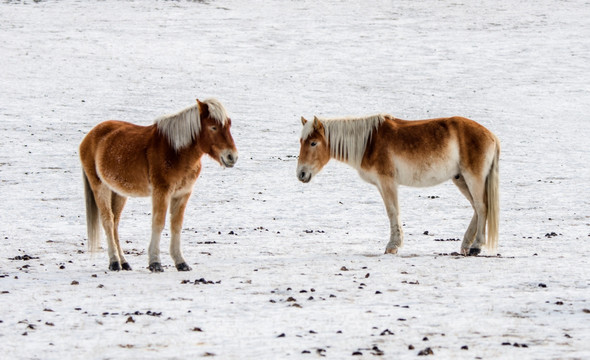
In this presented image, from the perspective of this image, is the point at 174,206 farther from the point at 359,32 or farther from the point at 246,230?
the point at 359,32

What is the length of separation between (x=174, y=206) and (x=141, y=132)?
3.10 ft

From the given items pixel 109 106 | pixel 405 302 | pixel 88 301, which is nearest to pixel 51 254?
pixel 88 301

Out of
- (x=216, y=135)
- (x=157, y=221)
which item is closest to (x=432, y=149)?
(x=216, y=135)

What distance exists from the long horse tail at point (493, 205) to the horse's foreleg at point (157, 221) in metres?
4.07

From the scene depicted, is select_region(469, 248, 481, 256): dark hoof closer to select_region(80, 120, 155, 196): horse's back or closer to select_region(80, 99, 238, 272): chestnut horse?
select_region(80, 99, 238, 272): chestnut horse

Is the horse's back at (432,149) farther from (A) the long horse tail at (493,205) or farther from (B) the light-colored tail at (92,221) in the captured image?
(B) the light-colored tail at (92,221)

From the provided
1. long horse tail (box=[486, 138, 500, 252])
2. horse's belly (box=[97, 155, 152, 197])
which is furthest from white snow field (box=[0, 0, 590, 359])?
horse's belly (box=[97, 155, 152, 197])

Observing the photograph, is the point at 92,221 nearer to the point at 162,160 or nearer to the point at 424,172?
the point at 162,160

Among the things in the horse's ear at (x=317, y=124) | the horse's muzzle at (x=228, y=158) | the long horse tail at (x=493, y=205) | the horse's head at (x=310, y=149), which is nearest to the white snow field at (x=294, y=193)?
the long horse tail at (x=493, y=205)

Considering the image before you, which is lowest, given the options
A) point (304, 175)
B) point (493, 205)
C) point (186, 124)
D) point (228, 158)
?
point (493, 205)

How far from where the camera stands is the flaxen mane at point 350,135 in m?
10.2

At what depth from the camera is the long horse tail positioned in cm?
974

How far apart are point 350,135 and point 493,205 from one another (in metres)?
2.05

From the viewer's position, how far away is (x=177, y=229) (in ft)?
28.9
